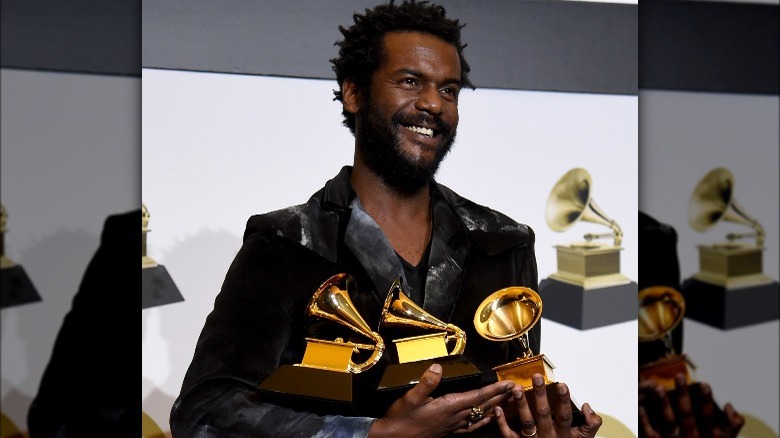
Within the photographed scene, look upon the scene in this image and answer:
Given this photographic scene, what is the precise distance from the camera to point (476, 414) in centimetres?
200

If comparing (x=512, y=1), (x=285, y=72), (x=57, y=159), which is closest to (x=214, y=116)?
(x=285, y=72)

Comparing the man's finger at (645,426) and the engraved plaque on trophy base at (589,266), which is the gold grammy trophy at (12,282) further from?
the man's finger at (645,426)

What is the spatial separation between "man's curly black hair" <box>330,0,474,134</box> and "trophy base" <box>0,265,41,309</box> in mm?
961

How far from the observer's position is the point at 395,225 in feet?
7.43

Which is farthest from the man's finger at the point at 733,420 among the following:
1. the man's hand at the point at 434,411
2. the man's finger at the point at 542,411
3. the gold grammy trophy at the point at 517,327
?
the man's hand at the point at 434,411

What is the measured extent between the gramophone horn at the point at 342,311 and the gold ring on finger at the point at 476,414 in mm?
249

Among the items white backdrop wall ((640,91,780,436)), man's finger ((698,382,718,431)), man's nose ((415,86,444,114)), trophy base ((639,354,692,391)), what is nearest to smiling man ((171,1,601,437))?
man's nose ((415,86,444,114))

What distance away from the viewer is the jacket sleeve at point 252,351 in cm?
203

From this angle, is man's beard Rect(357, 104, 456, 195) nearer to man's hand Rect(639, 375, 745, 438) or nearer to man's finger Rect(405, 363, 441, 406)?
man's finger Rect(405, 363, 441, 406)

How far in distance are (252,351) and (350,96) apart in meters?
0.68

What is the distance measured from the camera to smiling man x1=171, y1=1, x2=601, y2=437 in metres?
2.05

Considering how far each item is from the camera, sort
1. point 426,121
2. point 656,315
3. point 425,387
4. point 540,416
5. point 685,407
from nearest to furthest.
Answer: point 425,387 → point 540,416 → point 426,121 → point 685,407 → point 656,315

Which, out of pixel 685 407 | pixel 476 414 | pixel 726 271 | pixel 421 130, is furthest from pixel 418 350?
pixel 726 271

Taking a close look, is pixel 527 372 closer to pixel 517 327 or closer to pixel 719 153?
pixel 517 327
